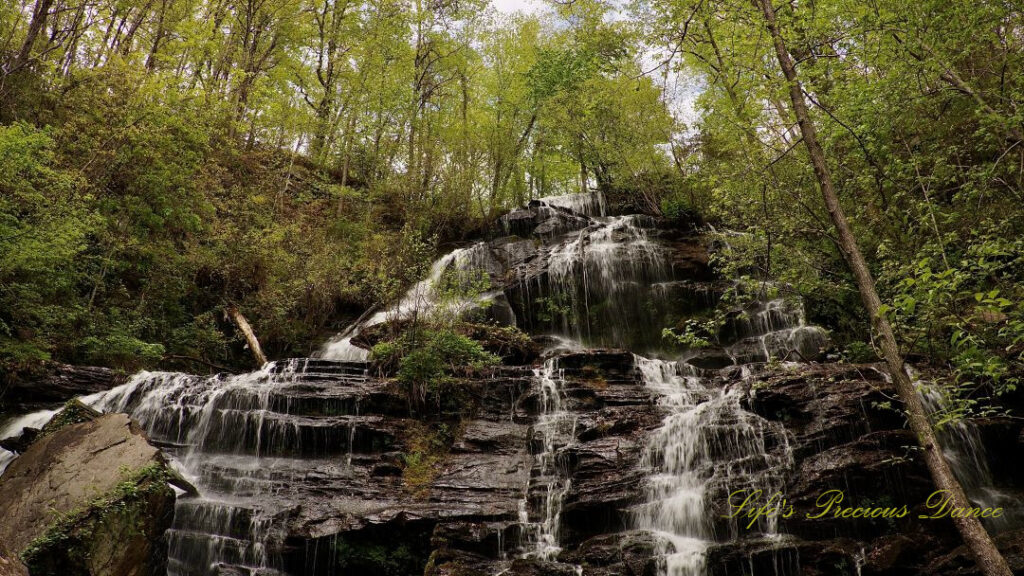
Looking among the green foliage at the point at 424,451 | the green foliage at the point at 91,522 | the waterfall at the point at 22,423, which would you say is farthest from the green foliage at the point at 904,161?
the waterfall at the point at 22,423

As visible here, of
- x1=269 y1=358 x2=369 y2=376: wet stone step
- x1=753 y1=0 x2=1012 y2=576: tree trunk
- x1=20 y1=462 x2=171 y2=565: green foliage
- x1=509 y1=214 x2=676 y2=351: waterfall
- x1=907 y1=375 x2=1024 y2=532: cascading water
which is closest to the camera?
x1=753 y1=0 x2=1012 y2=576: tree trunk

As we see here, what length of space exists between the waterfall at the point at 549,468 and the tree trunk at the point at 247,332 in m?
7.31

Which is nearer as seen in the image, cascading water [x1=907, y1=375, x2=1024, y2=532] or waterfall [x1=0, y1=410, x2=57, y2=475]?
cascading water [x1=907, y1=375, x2=1024, y2=532]

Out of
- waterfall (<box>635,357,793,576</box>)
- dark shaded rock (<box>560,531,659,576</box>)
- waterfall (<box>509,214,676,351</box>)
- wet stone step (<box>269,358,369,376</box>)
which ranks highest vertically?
waterfall (<box>509,214,676,351</box>)

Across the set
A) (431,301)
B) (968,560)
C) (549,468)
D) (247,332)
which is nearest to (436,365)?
(431,301)

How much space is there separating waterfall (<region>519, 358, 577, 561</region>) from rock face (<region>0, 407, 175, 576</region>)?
186 inches

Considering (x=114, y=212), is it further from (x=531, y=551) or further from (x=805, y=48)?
(x=805, y=48)

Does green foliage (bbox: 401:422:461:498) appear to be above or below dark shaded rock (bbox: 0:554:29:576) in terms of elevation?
above

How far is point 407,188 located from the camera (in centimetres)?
1866

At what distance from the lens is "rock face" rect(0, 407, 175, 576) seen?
584 cm

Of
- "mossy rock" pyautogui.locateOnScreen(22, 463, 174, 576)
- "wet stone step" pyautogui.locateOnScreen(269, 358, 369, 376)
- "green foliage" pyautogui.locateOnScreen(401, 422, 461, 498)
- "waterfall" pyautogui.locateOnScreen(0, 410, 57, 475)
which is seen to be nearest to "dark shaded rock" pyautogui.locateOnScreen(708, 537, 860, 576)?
"green foliage" pyautogui.locateOnScreen(401, 422, 461, 498)

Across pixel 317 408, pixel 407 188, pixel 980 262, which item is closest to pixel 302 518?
pixel 317 408

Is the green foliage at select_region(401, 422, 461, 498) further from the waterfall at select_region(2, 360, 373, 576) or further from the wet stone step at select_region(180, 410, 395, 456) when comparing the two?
the waterfall at select_region(2, 360, 373, 576)

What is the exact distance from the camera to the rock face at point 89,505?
5.84 m
